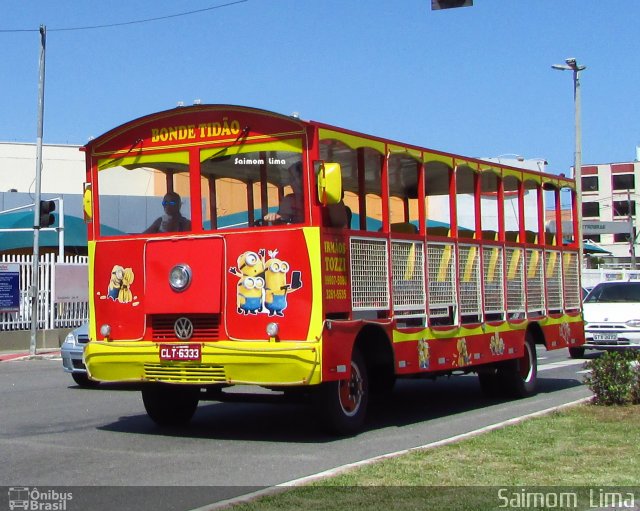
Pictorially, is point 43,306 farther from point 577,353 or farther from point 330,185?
point 330,185

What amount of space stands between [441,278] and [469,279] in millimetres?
826

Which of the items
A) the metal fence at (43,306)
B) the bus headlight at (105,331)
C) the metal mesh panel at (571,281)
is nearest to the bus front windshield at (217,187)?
the bus headlight at (105,331)

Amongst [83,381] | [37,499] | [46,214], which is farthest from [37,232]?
[37,499]

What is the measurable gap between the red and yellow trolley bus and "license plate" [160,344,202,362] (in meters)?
0.01

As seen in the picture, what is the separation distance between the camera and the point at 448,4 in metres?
11.9

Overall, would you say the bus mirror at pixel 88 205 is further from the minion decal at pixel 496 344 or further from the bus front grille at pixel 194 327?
the minion decal at pixel 496 344

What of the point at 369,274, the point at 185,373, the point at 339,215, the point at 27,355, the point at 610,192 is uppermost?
the point at 610,192

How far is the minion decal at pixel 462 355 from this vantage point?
41.9 ft

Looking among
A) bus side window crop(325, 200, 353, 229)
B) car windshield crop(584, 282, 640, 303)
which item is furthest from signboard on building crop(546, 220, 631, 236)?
bus side window crop(325, 200, 353, 229)

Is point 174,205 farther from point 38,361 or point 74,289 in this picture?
point 74,289

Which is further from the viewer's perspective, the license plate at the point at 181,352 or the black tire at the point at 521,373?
the black tire at the point at 521,373

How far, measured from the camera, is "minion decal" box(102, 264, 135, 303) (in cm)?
1084

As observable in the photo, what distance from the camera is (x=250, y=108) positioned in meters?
10.3

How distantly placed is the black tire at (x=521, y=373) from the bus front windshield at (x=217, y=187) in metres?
5.56
